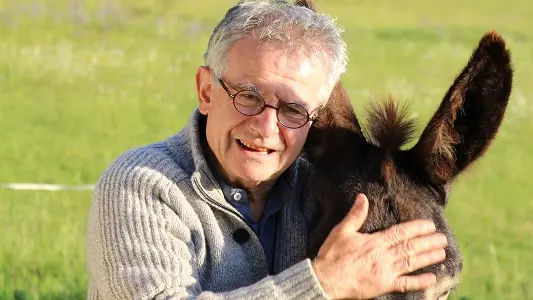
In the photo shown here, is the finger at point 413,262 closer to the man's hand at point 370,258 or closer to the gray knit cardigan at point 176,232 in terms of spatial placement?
the man's hand at point 370,258

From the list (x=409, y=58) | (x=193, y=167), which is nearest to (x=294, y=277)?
(x=193, y=167)

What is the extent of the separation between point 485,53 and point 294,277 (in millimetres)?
1005

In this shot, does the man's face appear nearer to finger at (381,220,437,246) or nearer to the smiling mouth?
the smiling mouth

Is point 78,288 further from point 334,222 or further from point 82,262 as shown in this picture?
point 334,222

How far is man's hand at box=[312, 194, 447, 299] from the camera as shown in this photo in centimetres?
329

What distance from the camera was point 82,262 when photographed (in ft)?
21.6

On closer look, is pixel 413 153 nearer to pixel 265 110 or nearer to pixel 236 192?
pixel 265 110

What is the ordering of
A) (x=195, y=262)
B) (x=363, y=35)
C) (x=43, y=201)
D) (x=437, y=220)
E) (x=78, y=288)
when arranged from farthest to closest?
1. (x=363, y=35)
2. (x=43, y=201)
3. (x=78, y=288)
4. (x=195, y=262)
5. (x=437, y=220)

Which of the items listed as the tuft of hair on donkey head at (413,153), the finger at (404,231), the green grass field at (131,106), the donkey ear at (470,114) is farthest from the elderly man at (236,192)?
the green grass field at (131,106)

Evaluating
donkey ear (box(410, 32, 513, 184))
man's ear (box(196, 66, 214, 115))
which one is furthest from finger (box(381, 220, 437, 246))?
Answer: man's ear (box(196, 66, 214, 115))

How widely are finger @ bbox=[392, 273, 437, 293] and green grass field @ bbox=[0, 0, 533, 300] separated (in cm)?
50

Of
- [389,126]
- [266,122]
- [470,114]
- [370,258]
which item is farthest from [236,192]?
[470,114]

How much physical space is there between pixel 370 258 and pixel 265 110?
725mm

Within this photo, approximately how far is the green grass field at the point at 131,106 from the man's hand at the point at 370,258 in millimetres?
415
